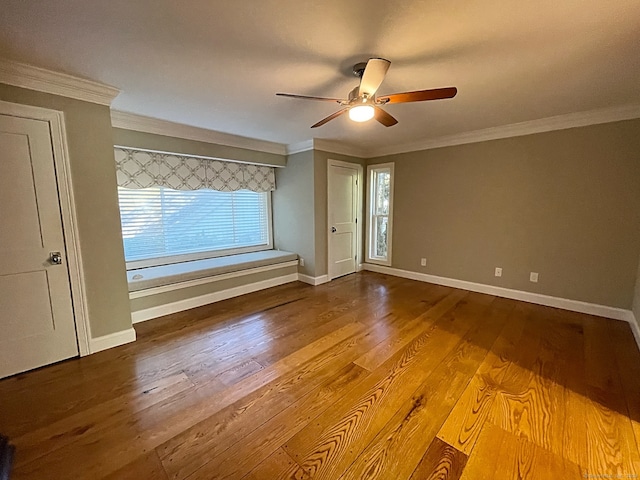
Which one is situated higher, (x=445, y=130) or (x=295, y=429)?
(x=445, y=130)

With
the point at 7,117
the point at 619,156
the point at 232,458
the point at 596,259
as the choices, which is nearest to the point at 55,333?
the point at 7,117

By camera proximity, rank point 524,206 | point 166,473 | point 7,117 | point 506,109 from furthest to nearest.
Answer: point 524,206 < point 506,109 < point 7,117 < point 166,473

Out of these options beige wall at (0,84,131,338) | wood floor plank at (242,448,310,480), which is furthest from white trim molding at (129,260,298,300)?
wood floor plank at (242,448,310,480)

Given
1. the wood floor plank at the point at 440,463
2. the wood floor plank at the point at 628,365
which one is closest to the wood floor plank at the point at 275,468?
the wood floor plank at the point at 440,463

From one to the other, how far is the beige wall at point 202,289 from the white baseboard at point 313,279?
18 cm

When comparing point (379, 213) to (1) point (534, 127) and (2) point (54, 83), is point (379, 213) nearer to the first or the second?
(1) point (534, 127)

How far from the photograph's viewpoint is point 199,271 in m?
3.46

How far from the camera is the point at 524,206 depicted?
3484 mm

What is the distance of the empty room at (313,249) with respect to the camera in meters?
1.45

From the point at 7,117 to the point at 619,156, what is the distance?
5.43 meters

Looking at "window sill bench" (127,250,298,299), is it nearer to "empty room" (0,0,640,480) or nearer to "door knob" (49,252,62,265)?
"empty room" (0,0,640,480)

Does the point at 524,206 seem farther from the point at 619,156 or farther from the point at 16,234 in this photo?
the point at 16,234

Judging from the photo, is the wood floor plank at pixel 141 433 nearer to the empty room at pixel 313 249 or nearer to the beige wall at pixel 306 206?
the empty room at pixel 313 249

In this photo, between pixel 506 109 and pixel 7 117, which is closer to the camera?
pixel 7 117
